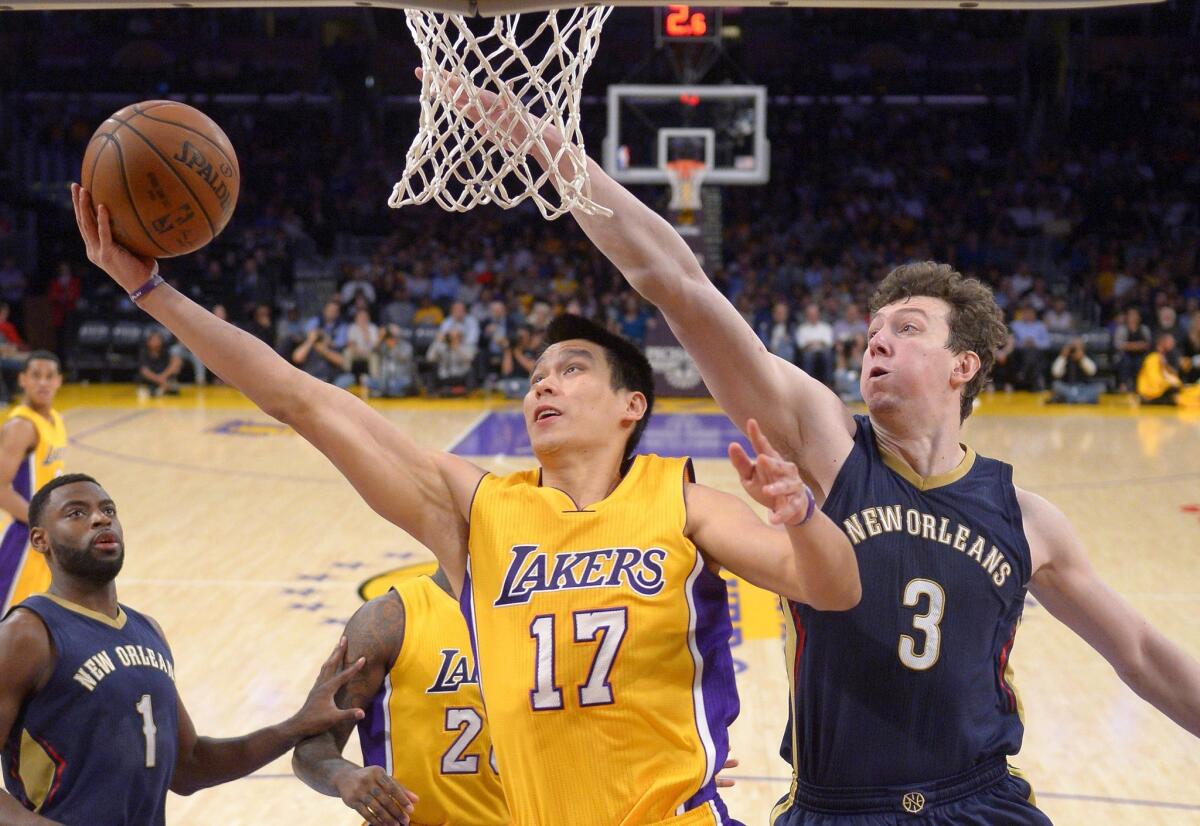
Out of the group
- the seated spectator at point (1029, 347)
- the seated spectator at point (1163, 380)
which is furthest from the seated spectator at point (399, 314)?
the seated spectator at point (1163, 380)

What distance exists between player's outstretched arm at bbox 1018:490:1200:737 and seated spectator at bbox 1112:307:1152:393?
52.1ft

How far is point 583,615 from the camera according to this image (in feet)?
8.57

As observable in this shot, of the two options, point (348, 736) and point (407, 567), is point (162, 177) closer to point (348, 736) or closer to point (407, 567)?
point (348, 736)

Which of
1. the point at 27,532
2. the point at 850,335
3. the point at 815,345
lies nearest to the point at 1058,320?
the point at 850,335

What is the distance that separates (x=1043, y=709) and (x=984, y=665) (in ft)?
12.6

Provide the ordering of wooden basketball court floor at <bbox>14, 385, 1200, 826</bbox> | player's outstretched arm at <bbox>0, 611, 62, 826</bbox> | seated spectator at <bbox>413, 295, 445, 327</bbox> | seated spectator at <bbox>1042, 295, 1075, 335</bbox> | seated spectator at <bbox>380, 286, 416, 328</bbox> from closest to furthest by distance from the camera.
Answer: player's outstretched arm at <bbox>0, 611, 62, 826</bbox>
wooden basketball court floor at <bbox>14, 385, 1200, 826</bbox>
seated spectator at <bbox>1042, 295, 1075, 335</bbox>
seated spectator at <bbox>413, 295, 445, 327</bbox>
seated spectator at <bbox>380, 286, 416, 328</bbox>

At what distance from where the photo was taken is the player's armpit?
2348 mm

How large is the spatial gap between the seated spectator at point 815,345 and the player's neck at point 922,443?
1470cm

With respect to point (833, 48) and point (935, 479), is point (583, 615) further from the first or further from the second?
point (833, 48)

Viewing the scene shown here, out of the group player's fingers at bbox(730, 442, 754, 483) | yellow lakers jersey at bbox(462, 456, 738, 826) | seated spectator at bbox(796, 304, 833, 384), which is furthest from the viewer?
seated spectator at bbox(796, 304, 833, 384)

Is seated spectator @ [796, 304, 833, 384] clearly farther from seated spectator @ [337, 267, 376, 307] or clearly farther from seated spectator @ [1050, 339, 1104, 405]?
seated spectator @ [337, 267, 376, 307]

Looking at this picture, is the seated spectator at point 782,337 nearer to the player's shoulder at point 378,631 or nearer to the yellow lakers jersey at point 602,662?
the player's shoulder at point 378,631

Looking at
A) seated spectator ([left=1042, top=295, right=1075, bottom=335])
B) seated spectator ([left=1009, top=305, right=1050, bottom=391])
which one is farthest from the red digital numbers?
seated spectator ([left=1042, top=295, right=1075, bottom=335])

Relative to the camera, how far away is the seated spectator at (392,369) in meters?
17.8
